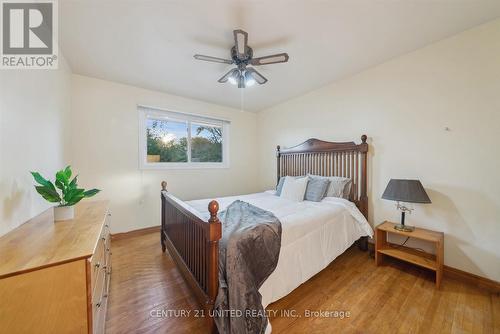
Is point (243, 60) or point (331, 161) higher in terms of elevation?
point (243, 60)

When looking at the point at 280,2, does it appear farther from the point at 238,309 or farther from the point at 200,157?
the point at 200,157

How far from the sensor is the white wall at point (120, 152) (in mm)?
2689

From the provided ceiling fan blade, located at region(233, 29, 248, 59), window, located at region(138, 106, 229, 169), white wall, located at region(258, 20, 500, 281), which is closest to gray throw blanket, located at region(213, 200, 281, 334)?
ceiling fan blade, located at region(233, 29, 248, 59)

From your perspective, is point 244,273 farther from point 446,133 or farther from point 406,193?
point 446,133

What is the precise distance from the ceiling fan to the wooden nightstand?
223cm

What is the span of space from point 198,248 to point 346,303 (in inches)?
54.1

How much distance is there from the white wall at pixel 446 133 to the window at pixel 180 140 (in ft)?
8.36

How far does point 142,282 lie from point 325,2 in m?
3.08

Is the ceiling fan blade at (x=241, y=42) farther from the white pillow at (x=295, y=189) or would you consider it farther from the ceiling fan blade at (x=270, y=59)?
the white pillow at (x=295, y=189)

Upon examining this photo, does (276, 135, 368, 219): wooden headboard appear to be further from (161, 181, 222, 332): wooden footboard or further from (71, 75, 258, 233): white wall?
(161, 181, 222, 332): wooden footboard

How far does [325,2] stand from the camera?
154 cm

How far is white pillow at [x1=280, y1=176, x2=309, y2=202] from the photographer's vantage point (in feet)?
8.96

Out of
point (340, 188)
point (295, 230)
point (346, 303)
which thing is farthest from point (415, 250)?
point (295, 230)

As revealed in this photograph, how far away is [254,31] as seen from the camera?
1850mm
